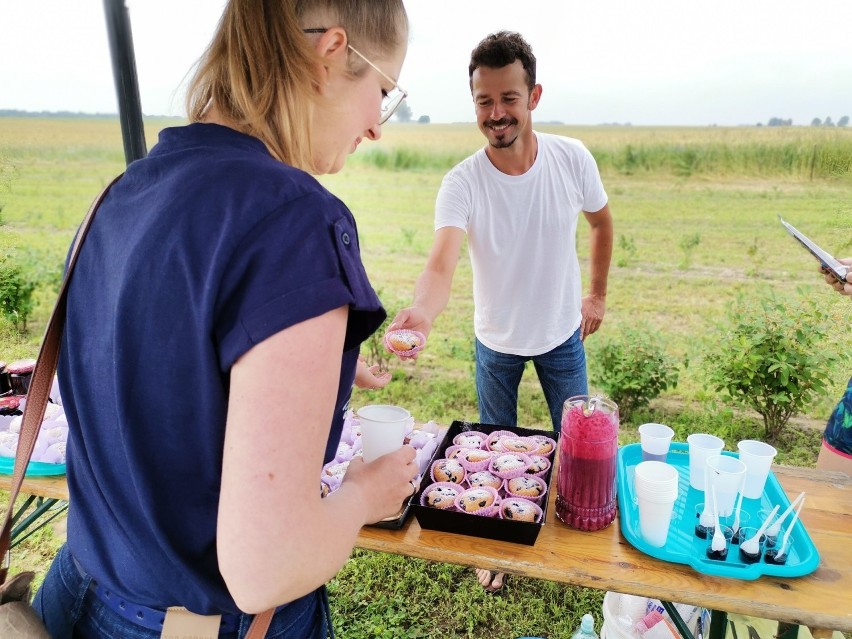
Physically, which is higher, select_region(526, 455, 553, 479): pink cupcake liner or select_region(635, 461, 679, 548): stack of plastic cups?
select_region(635, 461, 679, 548): stack of plastic cups

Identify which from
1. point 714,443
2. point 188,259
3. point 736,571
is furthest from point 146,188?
point 714,443

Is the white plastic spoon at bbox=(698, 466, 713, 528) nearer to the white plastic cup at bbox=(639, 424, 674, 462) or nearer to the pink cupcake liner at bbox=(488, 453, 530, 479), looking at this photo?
the white plastic cup at bbox=(639, 424, 674, 462)

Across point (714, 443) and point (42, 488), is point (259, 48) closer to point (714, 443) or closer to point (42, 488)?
point (714, 443)

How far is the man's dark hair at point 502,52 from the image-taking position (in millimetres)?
2750

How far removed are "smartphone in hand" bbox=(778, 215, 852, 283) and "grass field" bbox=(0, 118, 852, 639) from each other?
1.68 metres

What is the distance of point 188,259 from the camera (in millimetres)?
644

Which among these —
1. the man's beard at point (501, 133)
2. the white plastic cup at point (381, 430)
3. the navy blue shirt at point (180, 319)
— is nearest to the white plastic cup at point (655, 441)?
the white plastic cup at point (381, 430)

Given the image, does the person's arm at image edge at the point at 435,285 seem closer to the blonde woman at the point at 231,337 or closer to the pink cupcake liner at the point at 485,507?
the pink cupcake liner at the point at 485,507

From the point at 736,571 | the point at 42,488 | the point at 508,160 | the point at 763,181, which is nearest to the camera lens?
the point at 736,571

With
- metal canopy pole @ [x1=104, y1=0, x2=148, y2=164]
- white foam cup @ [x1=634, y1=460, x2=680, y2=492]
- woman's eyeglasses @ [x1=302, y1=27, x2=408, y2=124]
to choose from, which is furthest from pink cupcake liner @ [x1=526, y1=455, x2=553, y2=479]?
metal canopy pole @ [x1=104, y1=0, x2=148, y2=164]

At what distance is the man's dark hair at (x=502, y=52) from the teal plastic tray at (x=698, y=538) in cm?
185

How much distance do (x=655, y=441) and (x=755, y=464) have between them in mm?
239

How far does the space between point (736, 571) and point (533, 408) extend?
11.1ft

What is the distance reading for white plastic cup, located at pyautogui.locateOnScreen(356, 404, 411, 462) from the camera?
1447mm
